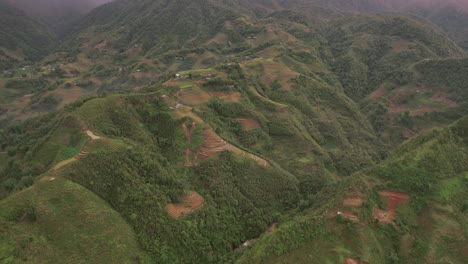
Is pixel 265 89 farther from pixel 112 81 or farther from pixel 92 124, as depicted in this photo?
pixel 112 81

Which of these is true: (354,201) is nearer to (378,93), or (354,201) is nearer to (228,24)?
(378,93)

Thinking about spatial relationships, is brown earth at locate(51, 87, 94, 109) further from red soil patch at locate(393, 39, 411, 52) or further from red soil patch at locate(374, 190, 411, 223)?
red soil patch at locate(393, 39, 411, 52)

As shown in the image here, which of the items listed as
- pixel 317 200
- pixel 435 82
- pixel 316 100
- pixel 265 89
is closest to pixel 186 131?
pixel 317 200

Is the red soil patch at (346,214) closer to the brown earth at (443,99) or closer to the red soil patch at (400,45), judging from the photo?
the brown earth at (443,99)

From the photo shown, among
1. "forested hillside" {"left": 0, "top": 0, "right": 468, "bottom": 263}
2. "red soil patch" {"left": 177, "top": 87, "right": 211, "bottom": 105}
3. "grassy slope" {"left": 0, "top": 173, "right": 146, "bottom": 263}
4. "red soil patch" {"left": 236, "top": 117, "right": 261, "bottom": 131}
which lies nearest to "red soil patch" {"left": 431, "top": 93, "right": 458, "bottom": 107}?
"forested hillside" {"left": 0, "top": 0, "right": 468, "bottom": 263}

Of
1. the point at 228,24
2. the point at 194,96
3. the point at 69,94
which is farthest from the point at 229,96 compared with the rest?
the point at 228,24

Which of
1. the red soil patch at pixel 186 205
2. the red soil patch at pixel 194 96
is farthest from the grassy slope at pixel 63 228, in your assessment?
the red soil patch at pixel 194 96
